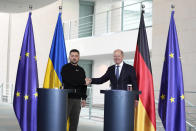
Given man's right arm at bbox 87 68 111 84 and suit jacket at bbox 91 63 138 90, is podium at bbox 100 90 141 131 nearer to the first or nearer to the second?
suit jacket at bbox 91 63 138 90

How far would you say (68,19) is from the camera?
14.8 meters

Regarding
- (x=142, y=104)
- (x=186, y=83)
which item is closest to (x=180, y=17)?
(x=186, y=83)

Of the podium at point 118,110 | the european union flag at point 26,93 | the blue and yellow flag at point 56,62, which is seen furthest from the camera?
the blue and yellow flag at point 56,62

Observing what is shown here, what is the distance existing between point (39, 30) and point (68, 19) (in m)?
1.30

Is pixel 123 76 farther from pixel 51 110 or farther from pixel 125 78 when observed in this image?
pixel 51 110

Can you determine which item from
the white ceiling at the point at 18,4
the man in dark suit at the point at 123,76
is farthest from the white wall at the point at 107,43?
the man in dark suit at the point at 123,76

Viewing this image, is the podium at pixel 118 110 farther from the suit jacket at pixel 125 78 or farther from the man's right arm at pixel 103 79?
the man's right arm at pixel 103 79

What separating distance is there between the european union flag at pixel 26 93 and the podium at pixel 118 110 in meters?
1.65

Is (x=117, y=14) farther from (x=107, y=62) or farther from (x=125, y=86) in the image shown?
(x=125, y=86)

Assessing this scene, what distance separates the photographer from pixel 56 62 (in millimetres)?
5074

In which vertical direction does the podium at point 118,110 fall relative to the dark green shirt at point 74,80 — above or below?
below

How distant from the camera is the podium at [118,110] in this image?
339 centimetres

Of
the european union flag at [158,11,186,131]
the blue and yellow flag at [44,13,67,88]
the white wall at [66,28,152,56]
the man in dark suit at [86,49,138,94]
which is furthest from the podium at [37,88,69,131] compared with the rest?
the white wall at [66,28,152,56]

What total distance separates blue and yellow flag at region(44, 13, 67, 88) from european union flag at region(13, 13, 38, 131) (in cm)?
20
